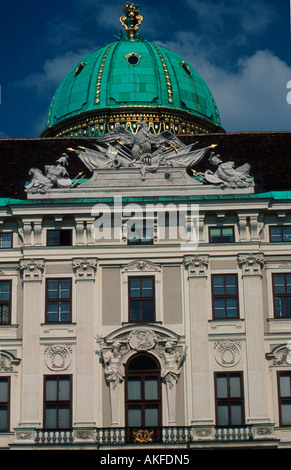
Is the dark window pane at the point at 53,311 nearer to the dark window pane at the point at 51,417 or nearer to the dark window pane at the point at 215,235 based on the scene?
the dark window pane at the point at 51,417

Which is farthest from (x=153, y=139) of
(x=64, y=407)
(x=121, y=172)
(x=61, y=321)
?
(x=64, y=407)

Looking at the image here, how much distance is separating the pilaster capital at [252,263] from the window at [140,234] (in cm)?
361

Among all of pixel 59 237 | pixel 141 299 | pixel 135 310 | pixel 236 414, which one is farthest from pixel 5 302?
pixel 236 414

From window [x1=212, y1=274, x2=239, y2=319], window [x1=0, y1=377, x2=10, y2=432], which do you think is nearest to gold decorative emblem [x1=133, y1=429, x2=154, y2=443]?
window [x1=0, y1=377, x2=10, y2=432]

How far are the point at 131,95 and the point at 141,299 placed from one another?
1638cm

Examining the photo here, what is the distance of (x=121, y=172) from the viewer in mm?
43594

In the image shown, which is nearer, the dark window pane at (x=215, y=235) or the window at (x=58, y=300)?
the window at (x=58, y=300)

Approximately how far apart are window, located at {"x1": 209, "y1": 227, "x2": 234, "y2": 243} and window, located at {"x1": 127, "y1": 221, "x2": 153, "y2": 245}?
2.36 meters

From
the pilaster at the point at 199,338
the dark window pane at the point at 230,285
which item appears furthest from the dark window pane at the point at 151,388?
the dark window pane at the point at 230,285

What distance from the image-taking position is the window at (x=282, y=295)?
41.7m

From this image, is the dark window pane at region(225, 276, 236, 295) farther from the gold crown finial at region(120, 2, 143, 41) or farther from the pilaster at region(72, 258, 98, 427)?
the gold crown finial at region(120, 2, 143, 41)

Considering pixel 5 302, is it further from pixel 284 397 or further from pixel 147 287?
pixel 284 397

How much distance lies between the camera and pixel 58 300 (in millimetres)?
41812
